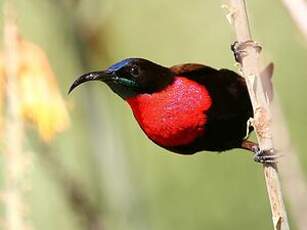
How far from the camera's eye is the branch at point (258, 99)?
1.03 m

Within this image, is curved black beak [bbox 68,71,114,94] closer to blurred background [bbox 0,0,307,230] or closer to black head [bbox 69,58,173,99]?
black head [bbox 69,58,173,99]

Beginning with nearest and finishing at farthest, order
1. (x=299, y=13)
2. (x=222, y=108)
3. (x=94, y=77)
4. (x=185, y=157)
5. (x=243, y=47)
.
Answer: (x=299, y=13), (x=243, y=47), (x=94, y=77), (x=222, y=108), (x=185, y=157)

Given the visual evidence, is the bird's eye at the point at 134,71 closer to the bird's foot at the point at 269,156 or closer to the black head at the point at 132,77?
the black head at the point at 132,77

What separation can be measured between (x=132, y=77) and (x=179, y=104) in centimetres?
9

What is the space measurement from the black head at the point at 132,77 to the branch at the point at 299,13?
21.9 inches

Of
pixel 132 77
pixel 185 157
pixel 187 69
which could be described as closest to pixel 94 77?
pixel 132 77

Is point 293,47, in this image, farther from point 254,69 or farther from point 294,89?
point 254,69

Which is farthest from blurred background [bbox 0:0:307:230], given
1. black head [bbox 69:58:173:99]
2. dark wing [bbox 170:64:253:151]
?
black head [bbox 69:58:173:99]

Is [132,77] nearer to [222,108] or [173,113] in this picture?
[173,113]

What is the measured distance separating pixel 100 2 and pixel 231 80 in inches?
12.6

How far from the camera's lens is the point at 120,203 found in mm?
1775

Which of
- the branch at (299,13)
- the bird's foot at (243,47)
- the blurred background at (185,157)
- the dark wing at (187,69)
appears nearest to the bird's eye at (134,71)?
the dark wing at (187,69)

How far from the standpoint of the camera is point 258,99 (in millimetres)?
1048

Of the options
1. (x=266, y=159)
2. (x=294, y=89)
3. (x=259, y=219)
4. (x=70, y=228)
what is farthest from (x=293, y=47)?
(x=266, y=159)
